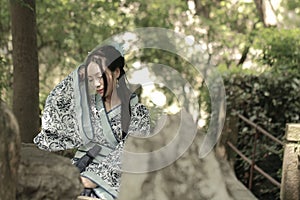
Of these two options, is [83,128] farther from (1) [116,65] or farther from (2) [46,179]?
(2) [46,179]

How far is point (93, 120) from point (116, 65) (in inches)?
12.2

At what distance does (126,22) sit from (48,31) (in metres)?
1.46

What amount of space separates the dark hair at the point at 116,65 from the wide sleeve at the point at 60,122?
0.56ft

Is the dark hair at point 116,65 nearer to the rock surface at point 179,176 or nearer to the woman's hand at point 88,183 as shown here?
the woman's hand at point 88,183

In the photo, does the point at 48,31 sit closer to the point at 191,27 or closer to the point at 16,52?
the point at 191,27

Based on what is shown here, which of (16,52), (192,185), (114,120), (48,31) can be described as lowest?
(192,185)

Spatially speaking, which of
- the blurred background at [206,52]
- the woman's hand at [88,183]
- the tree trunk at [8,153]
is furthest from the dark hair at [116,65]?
the blurred background at [206,52]

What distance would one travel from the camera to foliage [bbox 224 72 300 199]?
899cm

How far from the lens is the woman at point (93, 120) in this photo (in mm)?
3590

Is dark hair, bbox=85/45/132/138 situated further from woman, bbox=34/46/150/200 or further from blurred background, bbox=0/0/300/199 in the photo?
blurred background, bbox=0/0/300/199

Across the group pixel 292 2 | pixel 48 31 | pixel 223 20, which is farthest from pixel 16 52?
pixel 292 2

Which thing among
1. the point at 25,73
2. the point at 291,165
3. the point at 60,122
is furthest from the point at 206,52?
the point at 60,122

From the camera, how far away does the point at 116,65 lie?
3629 mm

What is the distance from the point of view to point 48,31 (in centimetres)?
1171
